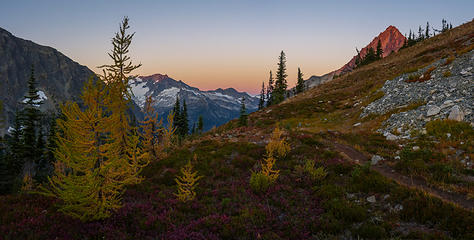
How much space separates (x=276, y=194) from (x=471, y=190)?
21.1 feet

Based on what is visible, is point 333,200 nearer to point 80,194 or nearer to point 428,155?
point 428,155

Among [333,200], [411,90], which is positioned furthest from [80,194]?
[411,90]

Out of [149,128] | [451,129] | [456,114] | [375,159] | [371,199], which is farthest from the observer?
[149,128]

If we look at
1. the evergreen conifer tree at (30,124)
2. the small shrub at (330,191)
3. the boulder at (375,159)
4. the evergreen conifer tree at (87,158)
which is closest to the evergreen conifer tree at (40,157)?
the evergreen conifer tree at (30,124)

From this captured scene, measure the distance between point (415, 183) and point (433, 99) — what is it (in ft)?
38.6

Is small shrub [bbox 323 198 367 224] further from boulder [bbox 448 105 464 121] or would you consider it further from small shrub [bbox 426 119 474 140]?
boulder [bbox 448 105 464 121]

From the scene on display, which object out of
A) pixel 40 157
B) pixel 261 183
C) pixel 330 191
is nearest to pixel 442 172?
pixel 330 191

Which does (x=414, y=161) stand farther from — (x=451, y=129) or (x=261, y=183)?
(x=261, y=183)

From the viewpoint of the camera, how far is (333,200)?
24.5 ft

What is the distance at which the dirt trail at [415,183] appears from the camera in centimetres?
619

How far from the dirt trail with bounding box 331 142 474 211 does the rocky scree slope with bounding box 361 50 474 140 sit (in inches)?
149

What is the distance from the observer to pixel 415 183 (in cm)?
810

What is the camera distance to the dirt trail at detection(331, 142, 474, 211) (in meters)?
6.19

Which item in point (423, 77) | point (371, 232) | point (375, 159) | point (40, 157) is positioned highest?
point (423, 77)
